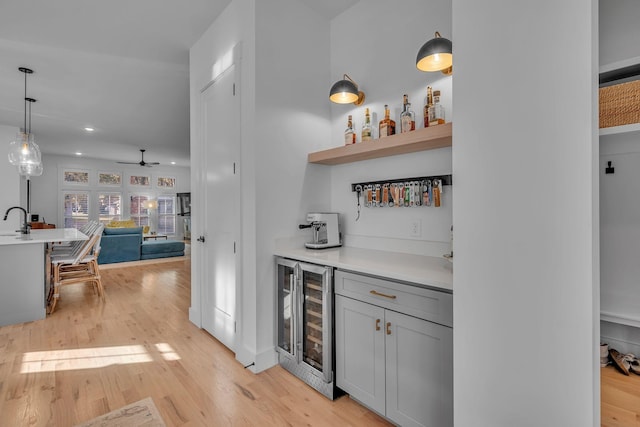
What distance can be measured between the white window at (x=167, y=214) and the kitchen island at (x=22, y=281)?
7724mm

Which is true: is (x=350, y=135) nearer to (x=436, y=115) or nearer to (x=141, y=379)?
(x=436, y=115)

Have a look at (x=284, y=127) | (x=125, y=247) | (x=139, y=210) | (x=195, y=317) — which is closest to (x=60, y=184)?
(x=139, y=210)

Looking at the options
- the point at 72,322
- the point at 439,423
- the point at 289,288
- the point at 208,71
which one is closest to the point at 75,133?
the point at 72,322

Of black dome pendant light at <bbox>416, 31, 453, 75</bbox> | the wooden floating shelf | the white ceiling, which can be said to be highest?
the white ceiling

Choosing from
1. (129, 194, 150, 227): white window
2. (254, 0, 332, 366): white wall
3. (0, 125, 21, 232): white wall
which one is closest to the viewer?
(254, 0, 332, 366): white wall

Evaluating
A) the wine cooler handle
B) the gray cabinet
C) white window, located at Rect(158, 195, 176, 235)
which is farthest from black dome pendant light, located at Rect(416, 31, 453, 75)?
white window, located at Rect(158, 195, 176, 235)

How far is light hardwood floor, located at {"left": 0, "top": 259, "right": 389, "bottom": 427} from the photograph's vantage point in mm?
1734

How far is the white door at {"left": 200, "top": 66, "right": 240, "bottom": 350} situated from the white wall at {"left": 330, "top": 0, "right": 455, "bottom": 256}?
843 mm

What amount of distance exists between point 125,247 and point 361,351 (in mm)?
6487

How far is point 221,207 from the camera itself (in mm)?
2664

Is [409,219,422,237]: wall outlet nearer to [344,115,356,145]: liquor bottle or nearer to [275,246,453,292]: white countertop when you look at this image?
[275,246,453,292]: white countertop

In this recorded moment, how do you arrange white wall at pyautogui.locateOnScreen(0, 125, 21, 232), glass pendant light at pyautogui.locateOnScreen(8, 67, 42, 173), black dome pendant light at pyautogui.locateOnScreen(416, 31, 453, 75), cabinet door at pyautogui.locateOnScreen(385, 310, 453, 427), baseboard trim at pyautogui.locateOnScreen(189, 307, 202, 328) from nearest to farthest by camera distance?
cabinet door at pyautogui.locateOnScreen(385, 310, 453, 427) < black dome pendant light at pyautogui.locateOnScreen(416, 31, 453, 75) < baseboard trim at pyautogui.locateOnScreen(189, 307, 202, 328) < glass pendant light at pyautogui.locateOnScreen(8, 67, 42, 173) < white wall at pyautogui.locateOnScreen(0, 125, 21, 232)

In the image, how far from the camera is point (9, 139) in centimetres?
581

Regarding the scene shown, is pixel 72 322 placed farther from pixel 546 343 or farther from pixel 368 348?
pixel 546 343
